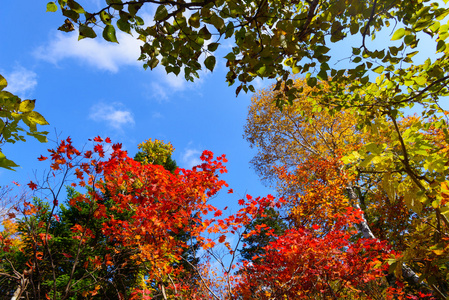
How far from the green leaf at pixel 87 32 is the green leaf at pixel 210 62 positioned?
0.77m

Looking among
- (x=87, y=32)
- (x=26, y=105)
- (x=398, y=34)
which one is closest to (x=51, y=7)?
(x=87, y=32)

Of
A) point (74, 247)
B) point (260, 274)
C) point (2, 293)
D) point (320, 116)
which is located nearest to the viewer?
point (260, 274)

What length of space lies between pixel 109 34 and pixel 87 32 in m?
0.14

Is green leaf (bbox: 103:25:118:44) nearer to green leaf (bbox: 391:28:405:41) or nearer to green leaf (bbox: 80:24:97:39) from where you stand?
green leaf (bbox: 80:24:97:39)

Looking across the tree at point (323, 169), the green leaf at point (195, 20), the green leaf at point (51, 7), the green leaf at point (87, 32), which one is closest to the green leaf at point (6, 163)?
the green leaf at point (87, 32)

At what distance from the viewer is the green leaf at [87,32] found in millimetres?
1564

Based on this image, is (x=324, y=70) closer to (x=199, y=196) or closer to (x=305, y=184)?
(x=199, y=196)

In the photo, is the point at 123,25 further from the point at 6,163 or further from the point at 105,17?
the point at 6,163

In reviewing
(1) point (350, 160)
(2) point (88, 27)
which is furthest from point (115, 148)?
(1) point (350, 160)

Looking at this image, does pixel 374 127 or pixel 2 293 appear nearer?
pixel 374 127

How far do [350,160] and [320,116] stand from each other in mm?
10006

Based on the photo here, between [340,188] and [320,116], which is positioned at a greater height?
[320,116]

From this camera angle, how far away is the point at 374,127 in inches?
69.2

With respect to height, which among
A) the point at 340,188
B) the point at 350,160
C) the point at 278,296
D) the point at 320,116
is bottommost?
the point at 278,296
